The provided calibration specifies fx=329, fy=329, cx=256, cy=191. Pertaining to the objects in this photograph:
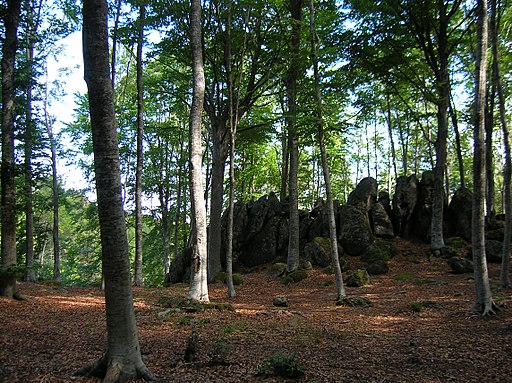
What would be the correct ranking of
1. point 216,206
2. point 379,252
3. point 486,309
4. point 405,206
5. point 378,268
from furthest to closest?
point 405,206 → point 216,206 → point 379,252 → point 378,268 → point 486,309

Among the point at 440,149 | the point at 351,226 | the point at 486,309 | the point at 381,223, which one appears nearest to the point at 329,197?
the point at 486,309

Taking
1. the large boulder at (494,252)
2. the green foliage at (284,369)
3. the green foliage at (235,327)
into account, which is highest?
the large boulder at (494,252)

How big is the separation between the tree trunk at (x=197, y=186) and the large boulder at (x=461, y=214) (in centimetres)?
1397

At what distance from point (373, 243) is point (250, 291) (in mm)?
7290

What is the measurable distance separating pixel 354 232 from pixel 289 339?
1170 cm

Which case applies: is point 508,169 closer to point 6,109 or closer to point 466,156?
point 6,109

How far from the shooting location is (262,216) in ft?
66.3

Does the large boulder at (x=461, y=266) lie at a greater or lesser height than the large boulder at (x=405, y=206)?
lesser

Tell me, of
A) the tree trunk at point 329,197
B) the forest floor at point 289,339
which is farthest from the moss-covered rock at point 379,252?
the tree trunk at point 329,197

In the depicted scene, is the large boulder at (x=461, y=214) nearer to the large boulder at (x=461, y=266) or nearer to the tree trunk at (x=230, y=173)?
the large boulder at (x=461, y=266)

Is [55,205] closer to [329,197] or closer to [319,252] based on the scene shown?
[319,252]

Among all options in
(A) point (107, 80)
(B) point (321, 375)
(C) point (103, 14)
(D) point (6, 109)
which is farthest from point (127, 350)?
(D) point (6, 109)

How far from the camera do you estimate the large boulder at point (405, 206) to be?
723 inches

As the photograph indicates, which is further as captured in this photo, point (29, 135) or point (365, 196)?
point (365, 196)
